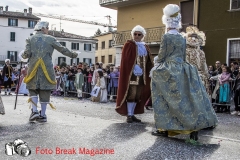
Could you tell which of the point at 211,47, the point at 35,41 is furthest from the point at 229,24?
the point at 35,41

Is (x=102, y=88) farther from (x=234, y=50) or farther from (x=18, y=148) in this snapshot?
(x=18, y=148)

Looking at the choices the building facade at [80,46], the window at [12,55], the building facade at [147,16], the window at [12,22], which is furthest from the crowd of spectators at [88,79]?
the window at [12,22]

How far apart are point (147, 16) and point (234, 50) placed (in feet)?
24.8

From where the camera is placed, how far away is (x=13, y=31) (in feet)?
213

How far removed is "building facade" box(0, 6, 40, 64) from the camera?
209 feet

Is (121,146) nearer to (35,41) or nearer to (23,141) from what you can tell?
(23,141)

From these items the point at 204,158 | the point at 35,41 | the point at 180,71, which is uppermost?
the point at 35,41

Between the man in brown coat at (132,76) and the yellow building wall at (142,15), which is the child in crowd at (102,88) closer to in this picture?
the man in brown coat at (132,76)

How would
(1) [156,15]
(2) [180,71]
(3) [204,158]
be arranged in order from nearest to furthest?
(3) [204,158], (2) [180,71], (1) [156,15]

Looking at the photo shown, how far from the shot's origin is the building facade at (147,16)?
21.4 metres

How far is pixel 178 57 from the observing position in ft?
17.9

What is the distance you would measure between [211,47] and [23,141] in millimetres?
16176

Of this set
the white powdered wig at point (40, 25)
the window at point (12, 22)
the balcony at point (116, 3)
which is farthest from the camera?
the window at point (12, 22)

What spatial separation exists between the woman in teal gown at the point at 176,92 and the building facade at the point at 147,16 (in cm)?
1567
